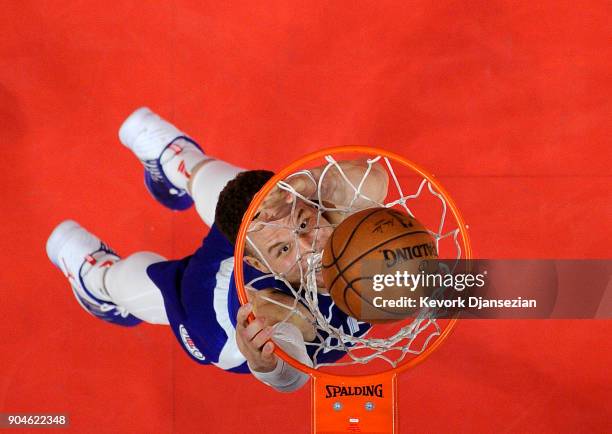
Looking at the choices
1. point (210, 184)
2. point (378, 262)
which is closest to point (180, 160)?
point (210, 184)

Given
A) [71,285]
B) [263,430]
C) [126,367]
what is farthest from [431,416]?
[71,285]

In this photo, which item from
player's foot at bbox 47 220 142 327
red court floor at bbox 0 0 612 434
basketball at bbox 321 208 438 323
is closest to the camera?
basketball at bbox 321 208 438 323

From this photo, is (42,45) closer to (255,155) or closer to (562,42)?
(255,155)

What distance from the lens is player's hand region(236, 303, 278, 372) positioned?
1.67 m

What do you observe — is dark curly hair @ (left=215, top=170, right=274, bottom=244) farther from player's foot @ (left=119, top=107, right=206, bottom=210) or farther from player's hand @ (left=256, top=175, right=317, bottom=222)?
player's foot @ (left=119, top=107, right=206, bottom=210)

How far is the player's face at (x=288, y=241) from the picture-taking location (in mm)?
1943

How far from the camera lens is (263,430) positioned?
2635 millimetres

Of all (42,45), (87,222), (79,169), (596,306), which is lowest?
(596,306)

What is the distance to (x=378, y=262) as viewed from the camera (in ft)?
5.34

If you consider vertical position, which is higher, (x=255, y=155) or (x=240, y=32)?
(x=240, y=32)

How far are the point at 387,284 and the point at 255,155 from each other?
Result: 120 centimetres

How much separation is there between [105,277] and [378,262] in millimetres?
1134

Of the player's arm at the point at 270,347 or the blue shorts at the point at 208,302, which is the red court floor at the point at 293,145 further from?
the player's arm at the point at 270,347

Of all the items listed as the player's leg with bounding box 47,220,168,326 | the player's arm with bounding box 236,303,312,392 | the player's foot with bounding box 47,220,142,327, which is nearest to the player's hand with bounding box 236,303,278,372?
the player's arm with bounding box 236,303,312,392
